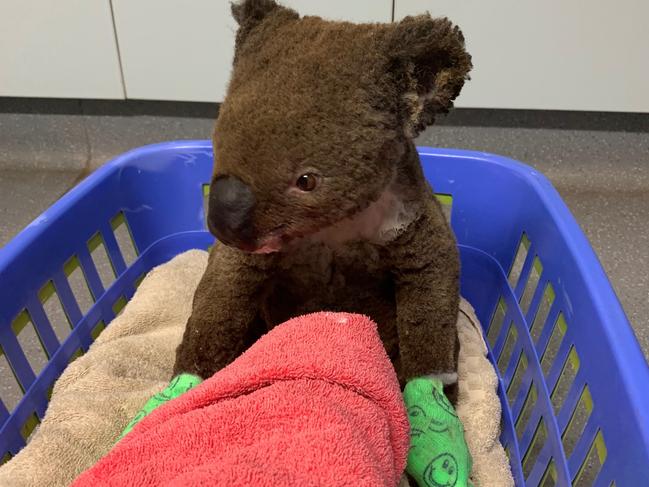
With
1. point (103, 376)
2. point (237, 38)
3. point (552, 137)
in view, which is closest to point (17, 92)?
point (103, 376)

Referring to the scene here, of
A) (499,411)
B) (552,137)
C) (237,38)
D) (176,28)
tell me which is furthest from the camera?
(552,137)

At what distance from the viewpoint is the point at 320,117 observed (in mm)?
393

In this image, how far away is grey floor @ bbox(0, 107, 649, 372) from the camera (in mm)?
1054

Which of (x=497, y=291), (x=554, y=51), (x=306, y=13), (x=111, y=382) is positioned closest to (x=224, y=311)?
(x=111, y=382)

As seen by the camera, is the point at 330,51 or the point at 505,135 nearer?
the point at 330,51

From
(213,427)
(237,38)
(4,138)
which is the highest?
(237,38)

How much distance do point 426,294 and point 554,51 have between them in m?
0.62

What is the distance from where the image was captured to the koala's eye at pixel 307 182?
40 cm

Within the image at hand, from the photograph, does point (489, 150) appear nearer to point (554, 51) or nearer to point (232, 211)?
point (554, 51)

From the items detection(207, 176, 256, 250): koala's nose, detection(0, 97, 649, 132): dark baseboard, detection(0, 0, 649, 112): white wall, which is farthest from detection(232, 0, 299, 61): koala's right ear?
detection(0, 97, 649, 132): dark baseboard

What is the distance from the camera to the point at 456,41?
0.41m

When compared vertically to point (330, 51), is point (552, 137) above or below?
below

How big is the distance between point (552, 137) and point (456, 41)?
0.78 m

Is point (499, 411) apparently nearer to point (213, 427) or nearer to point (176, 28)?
point (213, 427)
